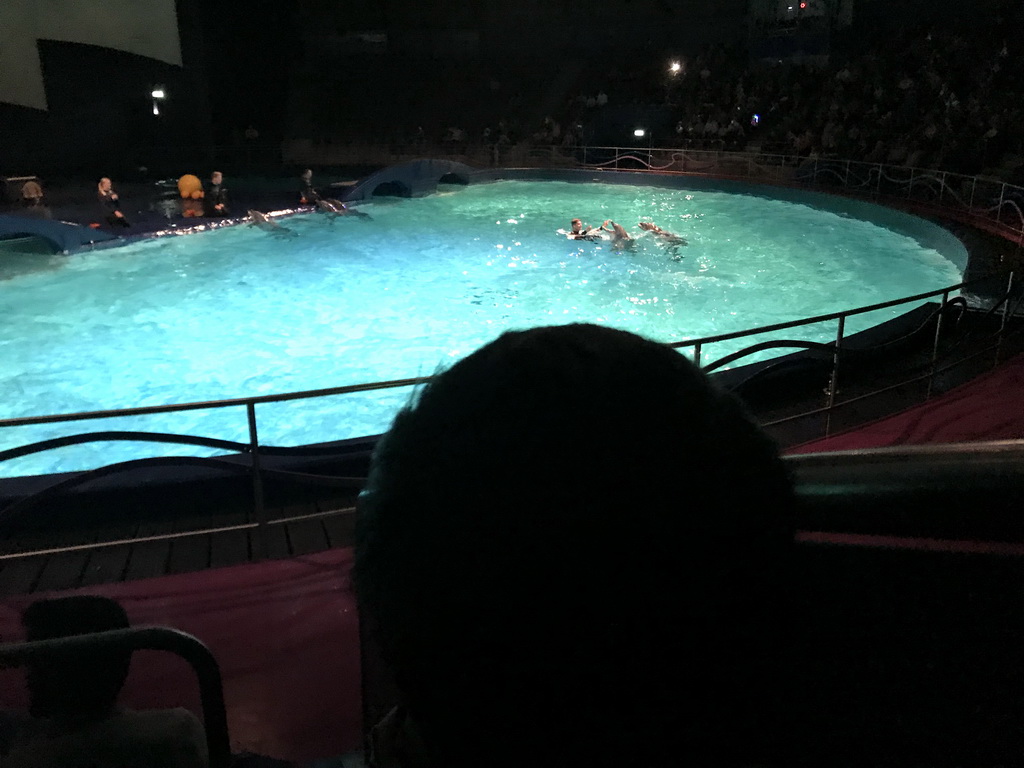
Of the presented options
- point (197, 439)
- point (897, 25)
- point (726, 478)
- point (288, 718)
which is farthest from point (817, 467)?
point (897, 25)

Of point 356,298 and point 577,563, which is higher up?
point 577,563

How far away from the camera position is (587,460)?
56 centimetres

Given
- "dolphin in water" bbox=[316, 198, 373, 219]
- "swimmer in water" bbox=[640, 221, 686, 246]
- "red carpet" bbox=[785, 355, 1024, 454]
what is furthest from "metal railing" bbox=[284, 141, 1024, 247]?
"dolphin in water" bbox=[316, 198, 373, 219]

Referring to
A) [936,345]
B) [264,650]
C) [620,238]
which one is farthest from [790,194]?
[264,650]

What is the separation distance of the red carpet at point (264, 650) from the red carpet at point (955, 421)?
277cm

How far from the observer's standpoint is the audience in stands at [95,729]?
159cm

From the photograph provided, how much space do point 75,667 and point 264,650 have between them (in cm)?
170

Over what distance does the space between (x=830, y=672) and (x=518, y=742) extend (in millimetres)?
569

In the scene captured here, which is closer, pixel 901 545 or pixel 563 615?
pixel 563 615

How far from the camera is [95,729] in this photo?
1717 millimetres

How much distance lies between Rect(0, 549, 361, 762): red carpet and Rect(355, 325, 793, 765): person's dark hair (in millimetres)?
2253

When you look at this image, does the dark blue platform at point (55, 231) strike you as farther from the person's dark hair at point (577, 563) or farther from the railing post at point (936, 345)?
the person's dark hair at point (577, 563)

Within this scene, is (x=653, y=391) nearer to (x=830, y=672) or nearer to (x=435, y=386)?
(x=435, y=386)

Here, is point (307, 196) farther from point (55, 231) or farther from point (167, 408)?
point (167, 408)
